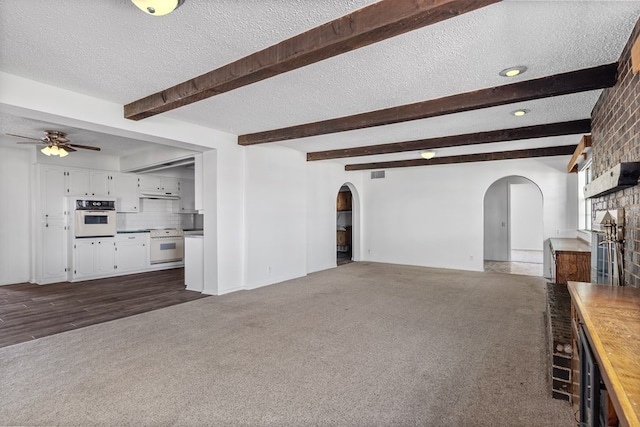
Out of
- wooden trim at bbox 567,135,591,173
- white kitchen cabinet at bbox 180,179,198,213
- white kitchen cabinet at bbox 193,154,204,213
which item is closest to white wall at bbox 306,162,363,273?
white kitchen cabinet at bbox 193,154,204,213

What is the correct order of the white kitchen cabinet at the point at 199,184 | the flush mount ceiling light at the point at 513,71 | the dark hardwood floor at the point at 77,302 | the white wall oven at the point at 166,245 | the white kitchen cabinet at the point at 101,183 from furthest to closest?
the white wall oven at the point at 166,245, the white kitchen cabinet at the point at 101,183, the white kitchen cabinet at the point at 199,184, the dark hardwood floor at the point at 77,302, the flush mount ceiling light at the point at 513,71

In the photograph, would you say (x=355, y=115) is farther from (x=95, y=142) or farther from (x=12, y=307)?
(x=12, y=307)

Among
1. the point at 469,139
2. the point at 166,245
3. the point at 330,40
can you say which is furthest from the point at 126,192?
the point at 469,139

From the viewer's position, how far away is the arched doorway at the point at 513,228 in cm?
867

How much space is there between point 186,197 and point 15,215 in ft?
11.0

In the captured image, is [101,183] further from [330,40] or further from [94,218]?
[330,40]

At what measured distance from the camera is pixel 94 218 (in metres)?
6.83

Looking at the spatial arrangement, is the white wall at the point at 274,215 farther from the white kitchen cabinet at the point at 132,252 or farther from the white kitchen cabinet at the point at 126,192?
the white kitchen cabinet at the point at 126,192

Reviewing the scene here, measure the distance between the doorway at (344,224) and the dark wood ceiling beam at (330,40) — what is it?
7.03 metres

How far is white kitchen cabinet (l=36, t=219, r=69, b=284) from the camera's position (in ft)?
20.7

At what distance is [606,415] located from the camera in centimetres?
125

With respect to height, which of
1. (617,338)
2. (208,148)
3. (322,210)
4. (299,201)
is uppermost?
(208,148)

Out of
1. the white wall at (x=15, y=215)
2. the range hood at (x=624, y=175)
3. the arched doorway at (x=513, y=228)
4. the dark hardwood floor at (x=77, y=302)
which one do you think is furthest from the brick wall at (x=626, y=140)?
the white wall at (x=15, y=215)

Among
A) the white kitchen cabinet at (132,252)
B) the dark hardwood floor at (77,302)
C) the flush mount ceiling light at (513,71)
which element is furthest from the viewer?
the white kitchen cabinet at (132,252)
